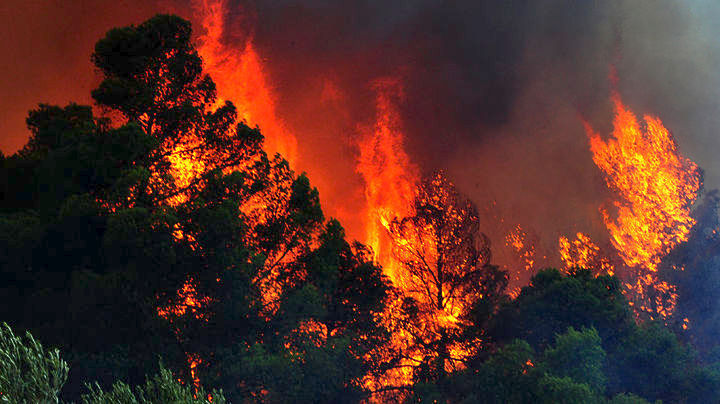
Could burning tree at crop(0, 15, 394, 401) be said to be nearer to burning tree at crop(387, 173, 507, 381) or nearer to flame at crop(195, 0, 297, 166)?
burning tree at crop(387, 173, 507, 381)

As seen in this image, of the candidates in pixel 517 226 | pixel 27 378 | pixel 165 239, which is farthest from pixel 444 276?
pixel 27 378

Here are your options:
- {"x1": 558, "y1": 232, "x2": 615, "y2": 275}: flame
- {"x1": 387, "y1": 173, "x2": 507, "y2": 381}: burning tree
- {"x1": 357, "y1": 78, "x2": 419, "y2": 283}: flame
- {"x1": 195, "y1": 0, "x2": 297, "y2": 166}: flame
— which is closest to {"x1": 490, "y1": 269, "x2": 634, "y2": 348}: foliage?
{"x1": 387, "y1": 173, "x2": 507, "y2": 381}: burning tree

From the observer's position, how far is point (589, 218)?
58.4m

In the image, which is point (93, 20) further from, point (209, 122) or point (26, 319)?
point (26, 319)

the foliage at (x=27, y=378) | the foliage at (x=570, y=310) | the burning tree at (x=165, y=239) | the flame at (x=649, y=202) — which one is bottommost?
the foliage at (x=27, y=378)

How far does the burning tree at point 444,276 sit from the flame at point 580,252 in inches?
600

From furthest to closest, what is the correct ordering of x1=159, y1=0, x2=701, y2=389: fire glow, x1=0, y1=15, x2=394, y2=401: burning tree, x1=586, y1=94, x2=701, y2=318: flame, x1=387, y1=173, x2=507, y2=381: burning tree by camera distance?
x1=586, y1=94, x2=701, y2=318: flame < x1=159, y1=0, x2=701, y2=389: fire glow < x1=387, y1=173, x2=507, y2=381: burning tree < x1=0, y1=15, x2=394, y2=401: burning tree

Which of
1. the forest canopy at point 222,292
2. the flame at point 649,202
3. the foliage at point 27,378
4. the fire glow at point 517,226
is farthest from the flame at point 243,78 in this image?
the foliage at point 27,378

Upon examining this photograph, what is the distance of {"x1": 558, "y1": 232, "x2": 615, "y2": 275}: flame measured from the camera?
53.1 metres

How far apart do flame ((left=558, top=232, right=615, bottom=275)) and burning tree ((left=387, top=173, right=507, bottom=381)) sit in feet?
50.0

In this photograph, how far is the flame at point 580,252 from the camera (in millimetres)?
53062

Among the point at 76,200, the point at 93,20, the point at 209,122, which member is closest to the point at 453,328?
the point at 209,122

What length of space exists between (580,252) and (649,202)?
362 inches

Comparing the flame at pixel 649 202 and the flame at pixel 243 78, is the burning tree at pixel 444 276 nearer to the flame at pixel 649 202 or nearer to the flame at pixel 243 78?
the flame at pixel 649 202
